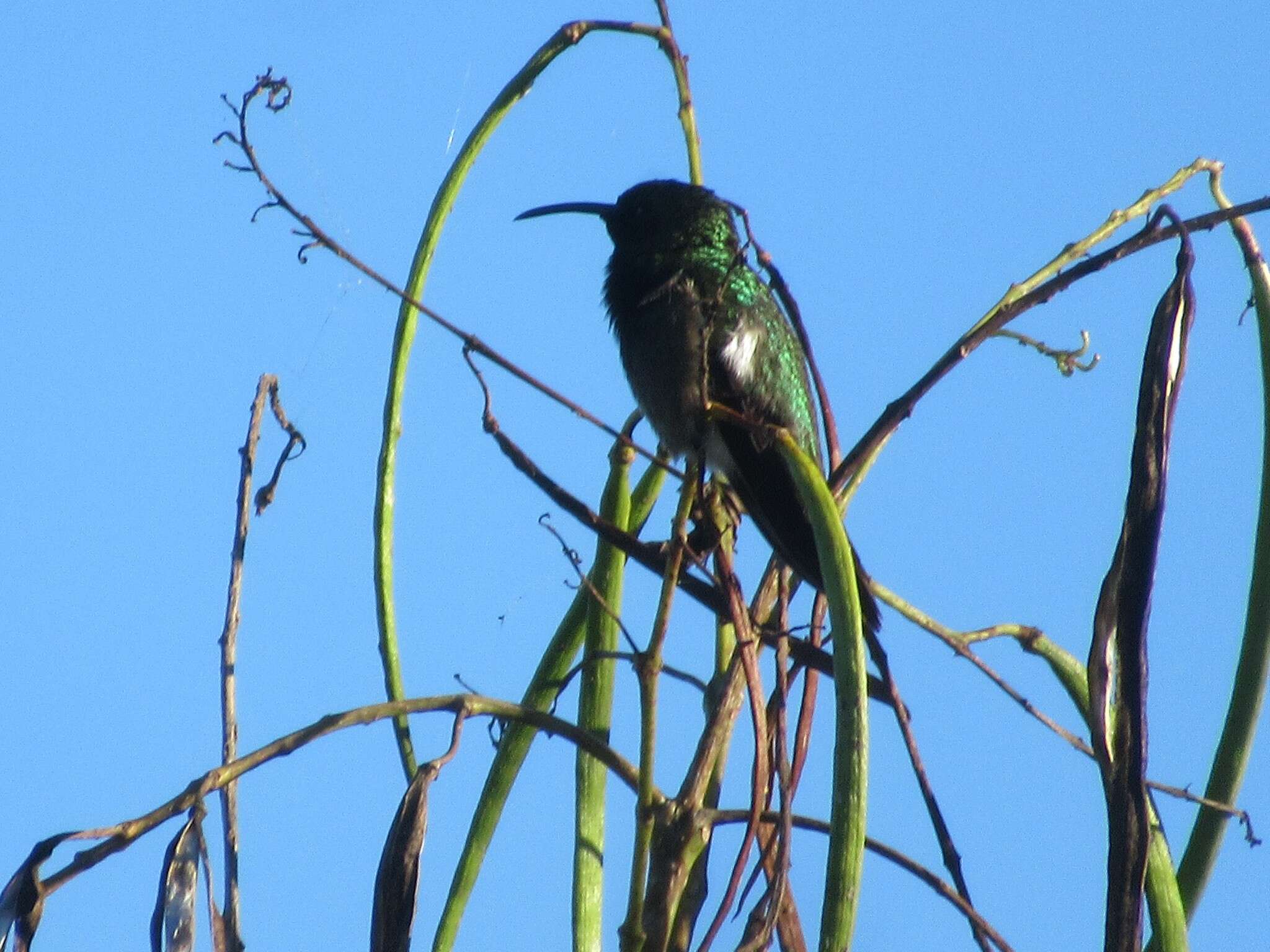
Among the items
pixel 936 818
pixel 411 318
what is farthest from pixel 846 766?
pixel 411 318

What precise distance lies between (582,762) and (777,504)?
0.75 meters

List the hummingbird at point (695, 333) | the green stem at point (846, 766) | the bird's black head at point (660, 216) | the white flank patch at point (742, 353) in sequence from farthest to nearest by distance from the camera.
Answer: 1. the bird's black head at point (660, 216)
2. the white flank patch at point (742, 353)
3. the hummingbird at point (695, 333)
4. the green stem at point (846, 766)

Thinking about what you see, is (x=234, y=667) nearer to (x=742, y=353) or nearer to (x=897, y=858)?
(x=897, y=858)

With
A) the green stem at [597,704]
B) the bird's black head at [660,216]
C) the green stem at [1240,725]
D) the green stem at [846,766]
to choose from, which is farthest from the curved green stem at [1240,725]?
the bird's black head at [660,216]

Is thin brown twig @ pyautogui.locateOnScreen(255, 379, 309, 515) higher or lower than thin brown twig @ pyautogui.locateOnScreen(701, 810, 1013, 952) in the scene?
higher

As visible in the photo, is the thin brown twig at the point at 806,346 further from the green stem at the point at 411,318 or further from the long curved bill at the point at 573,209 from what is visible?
the long curved bill at the point at 573,209

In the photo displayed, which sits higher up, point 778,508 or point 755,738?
point 778,508

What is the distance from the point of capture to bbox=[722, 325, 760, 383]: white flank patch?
11.5 feet

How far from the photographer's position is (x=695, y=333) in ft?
11.4

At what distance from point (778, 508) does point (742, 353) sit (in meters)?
0.95

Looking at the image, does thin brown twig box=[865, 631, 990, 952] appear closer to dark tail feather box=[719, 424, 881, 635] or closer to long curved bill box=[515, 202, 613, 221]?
dark tail feather box=[719, 424, 881, 635]

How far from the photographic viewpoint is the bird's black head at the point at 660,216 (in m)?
3.88

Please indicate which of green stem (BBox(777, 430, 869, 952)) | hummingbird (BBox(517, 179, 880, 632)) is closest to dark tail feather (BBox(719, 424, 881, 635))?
hummingbird (BBox(517, 179, 880, 632))

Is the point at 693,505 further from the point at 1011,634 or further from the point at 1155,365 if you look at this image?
the point at 1155,365
